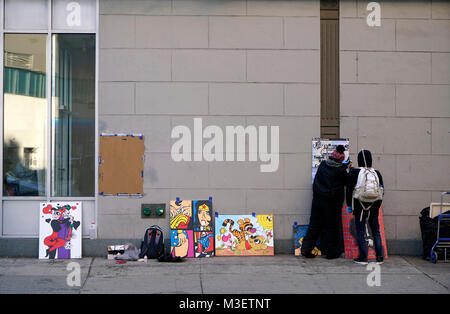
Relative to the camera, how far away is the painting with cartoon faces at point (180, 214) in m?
8.55

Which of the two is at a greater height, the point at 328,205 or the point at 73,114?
the point at 73,114

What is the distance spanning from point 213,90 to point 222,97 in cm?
20

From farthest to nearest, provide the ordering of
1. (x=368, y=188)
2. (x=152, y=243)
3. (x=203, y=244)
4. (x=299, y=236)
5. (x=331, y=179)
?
(x=299, y=236)
(x=203, y=244)
(x=152, y=243)
(x=331, y=179)
(x=368, y=188)

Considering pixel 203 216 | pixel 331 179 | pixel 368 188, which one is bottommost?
pixel 203 216

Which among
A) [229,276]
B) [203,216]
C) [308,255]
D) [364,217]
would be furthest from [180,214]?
[364,217]

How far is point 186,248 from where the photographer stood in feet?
27.9

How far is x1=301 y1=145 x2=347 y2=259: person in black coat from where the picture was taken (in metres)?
8.30

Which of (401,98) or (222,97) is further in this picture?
(401,98)

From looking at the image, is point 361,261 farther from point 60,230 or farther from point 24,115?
point 24,115

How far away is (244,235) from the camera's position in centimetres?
862

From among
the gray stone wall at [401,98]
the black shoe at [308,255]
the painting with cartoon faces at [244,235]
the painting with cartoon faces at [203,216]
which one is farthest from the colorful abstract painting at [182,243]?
the gray stone wall at [401,98]

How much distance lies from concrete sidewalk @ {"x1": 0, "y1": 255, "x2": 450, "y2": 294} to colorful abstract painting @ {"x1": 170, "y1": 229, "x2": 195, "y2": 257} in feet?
0.60
